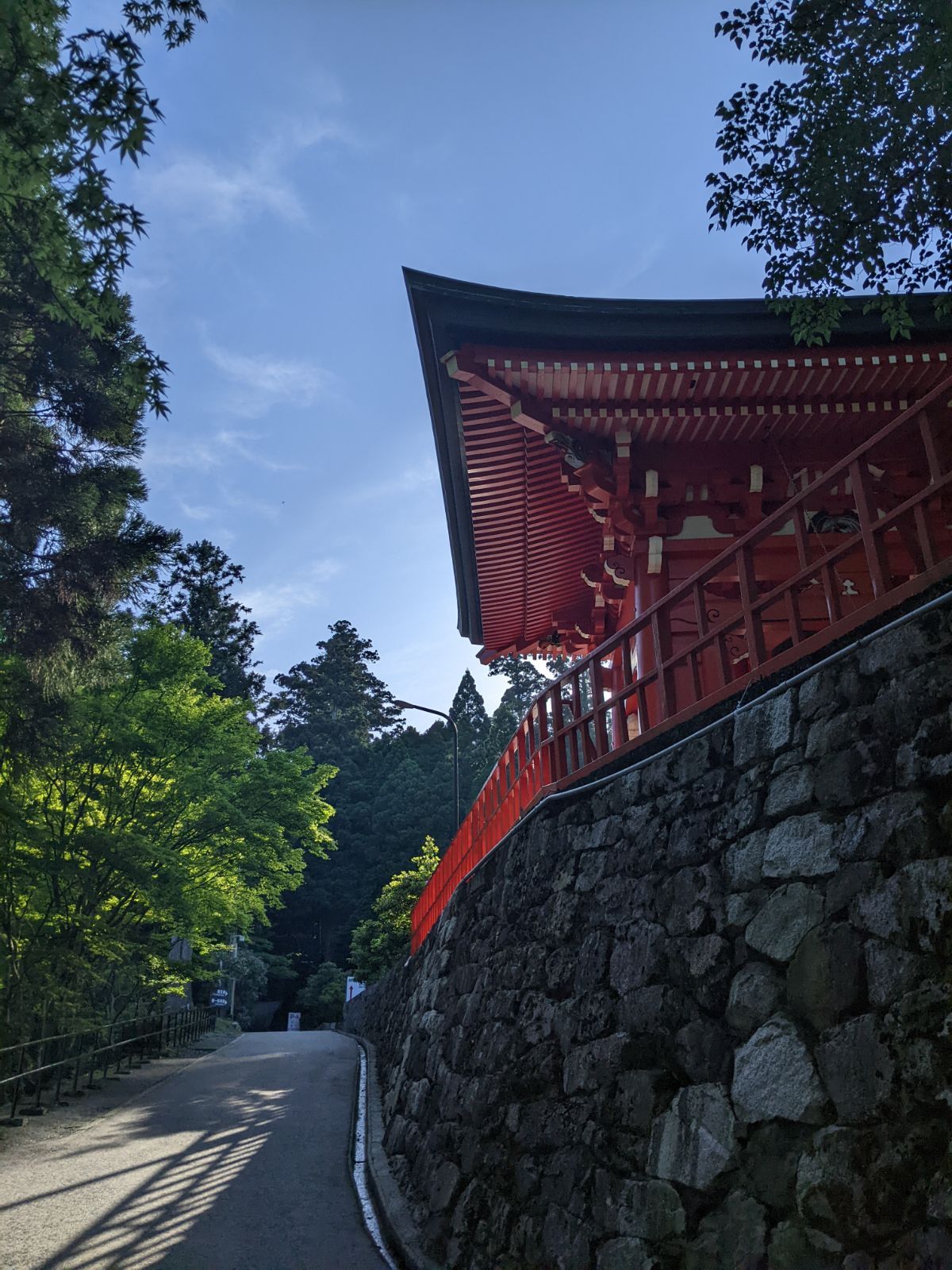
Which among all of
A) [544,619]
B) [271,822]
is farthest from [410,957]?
[544,619]

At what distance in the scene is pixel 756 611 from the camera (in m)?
5.68

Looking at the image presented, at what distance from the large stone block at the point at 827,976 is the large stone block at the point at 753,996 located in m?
0.11

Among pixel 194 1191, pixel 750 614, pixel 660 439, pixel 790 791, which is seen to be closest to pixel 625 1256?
pixel 790 791

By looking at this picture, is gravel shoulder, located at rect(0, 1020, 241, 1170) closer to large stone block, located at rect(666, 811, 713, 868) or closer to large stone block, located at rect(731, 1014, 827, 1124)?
large stone block, located at rect(666, 811, 713, 868)

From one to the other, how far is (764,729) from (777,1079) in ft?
6.20

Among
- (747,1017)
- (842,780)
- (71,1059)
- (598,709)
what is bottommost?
(71,1059)

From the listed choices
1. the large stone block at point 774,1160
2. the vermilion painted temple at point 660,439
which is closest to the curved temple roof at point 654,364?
the vermilion painted temple at point 660,439

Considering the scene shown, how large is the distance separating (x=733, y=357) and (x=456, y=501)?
12.5 ft

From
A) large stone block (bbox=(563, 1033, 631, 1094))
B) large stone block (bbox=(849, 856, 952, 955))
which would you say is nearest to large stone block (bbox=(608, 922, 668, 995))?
large stone block (bbox=(563, 1033, 631, 1094))

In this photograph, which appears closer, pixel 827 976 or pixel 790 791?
pixel 827 976

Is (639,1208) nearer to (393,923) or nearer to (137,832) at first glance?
(137,832)

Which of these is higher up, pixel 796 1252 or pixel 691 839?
pixel 691 839

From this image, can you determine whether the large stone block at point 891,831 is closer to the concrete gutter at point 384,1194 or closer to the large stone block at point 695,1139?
the large stone block at point 695,1139

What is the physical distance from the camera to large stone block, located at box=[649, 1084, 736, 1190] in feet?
13.9
